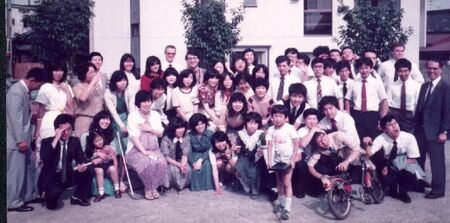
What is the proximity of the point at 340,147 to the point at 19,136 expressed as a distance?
13.1ft

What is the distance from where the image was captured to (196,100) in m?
7.27

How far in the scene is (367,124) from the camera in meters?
7.09

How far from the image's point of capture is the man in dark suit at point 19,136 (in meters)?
5.71

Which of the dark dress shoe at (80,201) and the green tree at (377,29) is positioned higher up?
the green tree at (377,29)

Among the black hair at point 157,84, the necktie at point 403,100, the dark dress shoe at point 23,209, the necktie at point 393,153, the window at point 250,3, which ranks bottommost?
the dark dress shoe at point 23,209

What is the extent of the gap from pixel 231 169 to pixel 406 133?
2455 mm

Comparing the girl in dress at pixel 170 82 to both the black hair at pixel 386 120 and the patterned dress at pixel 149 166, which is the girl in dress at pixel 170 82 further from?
the black hair at pixel 386 120

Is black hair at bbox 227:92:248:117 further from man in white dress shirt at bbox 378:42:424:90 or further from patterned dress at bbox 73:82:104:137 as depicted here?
man in white dress shirt at bbox 378:42:424:90

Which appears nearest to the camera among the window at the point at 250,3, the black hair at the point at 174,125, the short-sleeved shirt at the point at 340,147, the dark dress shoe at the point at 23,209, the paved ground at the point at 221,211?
the paved ground at the point at 221,211

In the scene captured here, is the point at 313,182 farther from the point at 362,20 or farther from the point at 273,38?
the point at 273,38

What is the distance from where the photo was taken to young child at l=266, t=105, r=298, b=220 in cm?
592

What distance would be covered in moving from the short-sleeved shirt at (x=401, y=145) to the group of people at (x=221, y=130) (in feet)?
0.04

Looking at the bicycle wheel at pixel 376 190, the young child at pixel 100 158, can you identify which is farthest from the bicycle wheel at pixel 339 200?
the young child at pixel 100 158

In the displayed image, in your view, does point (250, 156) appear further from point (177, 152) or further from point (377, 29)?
point (377, 29)
